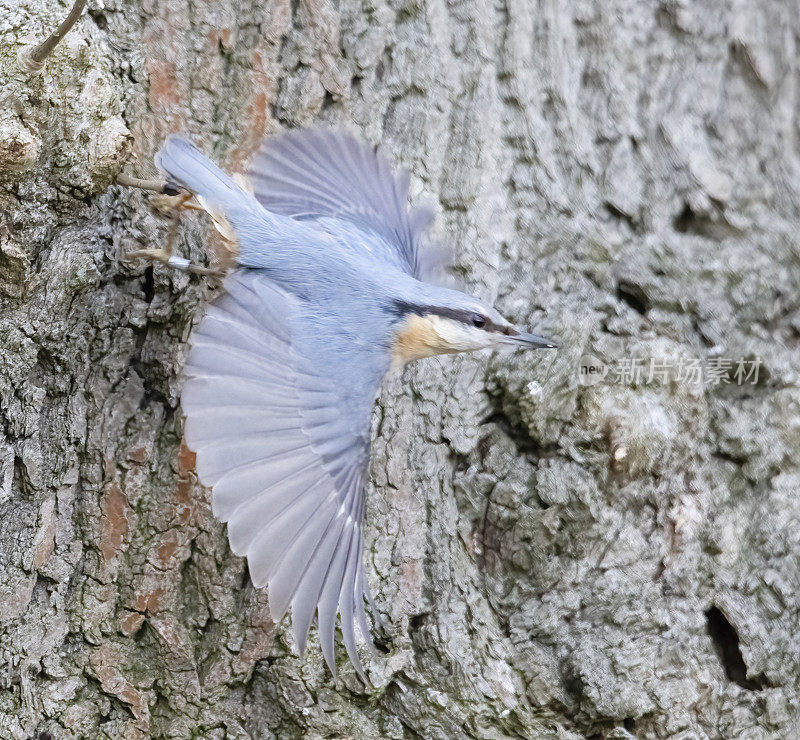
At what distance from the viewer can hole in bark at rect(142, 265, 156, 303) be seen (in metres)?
2.12

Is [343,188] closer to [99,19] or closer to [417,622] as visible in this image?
[99,19]

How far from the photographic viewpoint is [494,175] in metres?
2.57

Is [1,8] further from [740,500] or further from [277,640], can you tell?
[740,500]

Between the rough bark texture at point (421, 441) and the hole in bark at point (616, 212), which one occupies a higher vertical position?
the hole in bark at point (616, 212)

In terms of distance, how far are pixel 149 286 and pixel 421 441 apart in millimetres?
721

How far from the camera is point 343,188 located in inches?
96.9

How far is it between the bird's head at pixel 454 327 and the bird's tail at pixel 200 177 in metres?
0.45

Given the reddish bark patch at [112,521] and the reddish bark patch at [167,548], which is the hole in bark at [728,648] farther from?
the reddish bark patch at [112,521]

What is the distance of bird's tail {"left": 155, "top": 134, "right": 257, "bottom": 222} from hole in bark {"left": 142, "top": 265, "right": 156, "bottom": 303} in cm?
20

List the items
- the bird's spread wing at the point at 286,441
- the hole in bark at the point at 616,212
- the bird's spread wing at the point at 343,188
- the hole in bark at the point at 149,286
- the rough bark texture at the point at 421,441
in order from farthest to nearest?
the hole in bark at the point at 616,212 → the bird's spread wing at the point at 343,188 → the hole in bark at the point at 149,286 → the rough bark texture at the point at 421,441 → the bird's spread wing at the point at 286,441

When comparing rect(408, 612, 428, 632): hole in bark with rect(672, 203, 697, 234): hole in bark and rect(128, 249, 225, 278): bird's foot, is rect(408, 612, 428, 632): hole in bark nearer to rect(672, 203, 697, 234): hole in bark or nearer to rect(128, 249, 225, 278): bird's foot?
rect(128, 249, 225, 278): bird's foot

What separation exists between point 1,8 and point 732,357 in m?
1.95

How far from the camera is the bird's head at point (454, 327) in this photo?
2.21m

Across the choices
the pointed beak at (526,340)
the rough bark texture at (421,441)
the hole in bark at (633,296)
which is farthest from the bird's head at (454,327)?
the hole in bark at (633,296)
